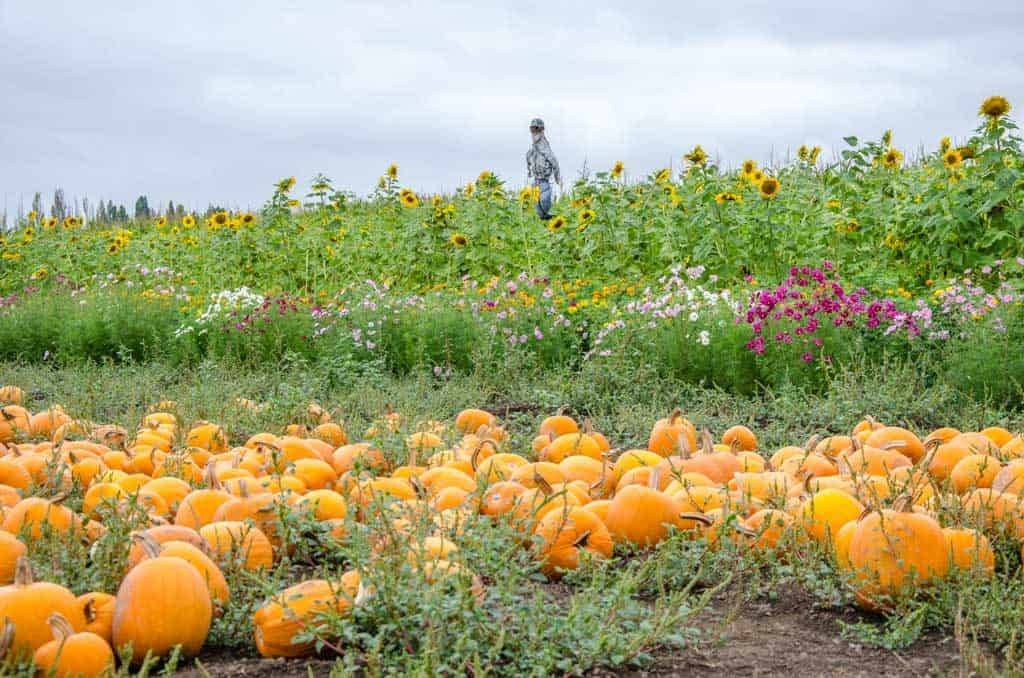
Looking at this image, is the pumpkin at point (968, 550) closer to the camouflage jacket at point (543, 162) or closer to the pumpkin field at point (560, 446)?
the pumpkin field at point (560, 446)

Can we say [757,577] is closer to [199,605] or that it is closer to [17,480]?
[199,605]

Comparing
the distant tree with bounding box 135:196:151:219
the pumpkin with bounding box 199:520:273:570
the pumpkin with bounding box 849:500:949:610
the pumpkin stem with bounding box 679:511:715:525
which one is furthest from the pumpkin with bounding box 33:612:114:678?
the distant tree with bounding box 135:196:151:219

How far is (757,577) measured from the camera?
2666 millimetres

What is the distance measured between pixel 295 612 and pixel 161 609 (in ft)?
0.95

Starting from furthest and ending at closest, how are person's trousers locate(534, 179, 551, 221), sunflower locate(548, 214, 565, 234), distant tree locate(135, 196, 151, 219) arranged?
distant tree locate(135, 196, 151, 219), person's trousers locate(534, 179, 551, 221), sunflower locate(548, 214, 565, 234)

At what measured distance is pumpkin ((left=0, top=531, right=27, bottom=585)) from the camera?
261cm

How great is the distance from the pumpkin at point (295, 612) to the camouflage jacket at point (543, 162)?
49.2 feet

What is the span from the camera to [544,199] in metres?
16.5

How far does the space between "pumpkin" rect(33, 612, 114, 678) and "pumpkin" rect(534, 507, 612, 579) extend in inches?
42.6

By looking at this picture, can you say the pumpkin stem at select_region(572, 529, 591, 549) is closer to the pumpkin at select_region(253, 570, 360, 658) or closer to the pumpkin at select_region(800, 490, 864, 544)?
the pumpkin at select_region(800, 490, 864, 544)

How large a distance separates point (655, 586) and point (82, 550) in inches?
57.3

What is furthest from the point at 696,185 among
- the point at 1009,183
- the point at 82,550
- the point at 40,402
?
the point at 82,550

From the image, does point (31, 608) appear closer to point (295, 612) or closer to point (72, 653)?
point (72, 653)

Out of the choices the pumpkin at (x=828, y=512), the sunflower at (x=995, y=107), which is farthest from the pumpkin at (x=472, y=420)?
the sunflower at (x=995, y=107)
